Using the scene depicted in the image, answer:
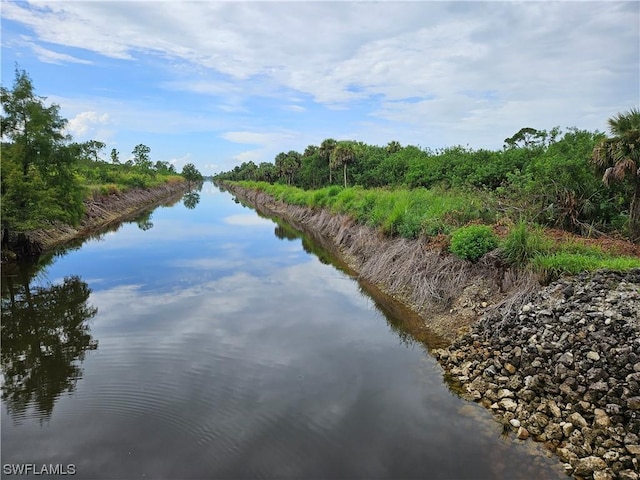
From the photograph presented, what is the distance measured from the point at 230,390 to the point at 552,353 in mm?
6173

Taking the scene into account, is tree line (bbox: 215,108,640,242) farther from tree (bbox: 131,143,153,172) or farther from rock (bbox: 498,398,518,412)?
tree (bbox: 131,143,153,172)

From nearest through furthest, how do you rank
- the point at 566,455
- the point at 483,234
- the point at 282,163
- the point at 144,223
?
the point at 566,455
the point at 483,234
the point at 144,223
the point at 282,163

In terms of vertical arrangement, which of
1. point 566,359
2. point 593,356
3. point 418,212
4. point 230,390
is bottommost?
point 230,390

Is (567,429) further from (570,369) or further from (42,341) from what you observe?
(42,341)

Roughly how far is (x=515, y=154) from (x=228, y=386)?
19939 mm

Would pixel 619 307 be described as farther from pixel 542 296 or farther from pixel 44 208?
pixel 44 208

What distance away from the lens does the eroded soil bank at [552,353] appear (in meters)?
5.98

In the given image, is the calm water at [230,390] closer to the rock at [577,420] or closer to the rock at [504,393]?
the rock at [504,393]

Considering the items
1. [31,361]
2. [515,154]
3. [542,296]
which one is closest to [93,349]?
[31,361]

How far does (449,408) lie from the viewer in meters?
7.42

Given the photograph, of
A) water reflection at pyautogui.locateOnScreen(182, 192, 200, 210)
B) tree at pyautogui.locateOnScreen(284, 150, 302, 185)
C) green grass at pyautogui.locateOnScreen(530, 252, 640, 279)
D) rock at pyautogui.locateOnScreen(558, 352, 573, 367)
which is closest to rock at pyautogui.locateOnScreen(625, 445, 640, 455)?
rock at pyautogui.locateOnScreen(558, 352, 573, 367)

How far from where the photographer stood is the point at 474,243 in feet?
38.7

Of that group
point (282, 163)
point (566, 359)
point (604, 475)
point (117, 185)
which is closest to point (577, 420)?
point (604, 475)

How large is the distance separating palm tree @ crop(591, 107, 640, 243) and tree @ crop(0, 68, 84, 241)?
21.8 meters
